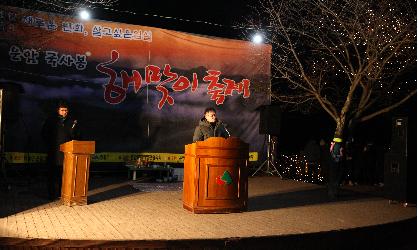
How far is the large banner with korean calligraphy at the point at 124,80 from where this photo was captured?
10.9 meters

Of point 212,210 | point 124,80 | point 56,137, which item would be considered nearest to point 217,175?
point 212,210

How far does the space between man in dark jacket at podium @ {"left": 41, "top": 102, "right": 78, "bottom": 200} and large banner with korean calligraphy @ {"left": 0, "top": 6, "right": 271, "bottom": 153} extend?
6.90 feet

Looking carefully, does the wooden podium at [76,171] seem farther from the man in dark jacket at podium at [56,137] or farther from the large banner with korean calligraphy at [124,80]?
the large banner with korean calligraphy at [124,80]

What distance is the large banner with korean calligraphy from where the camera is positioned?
10.9m

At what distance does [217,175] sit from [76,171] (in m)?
2.23

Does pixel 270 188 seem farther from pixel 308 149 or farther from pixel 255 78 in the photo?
pixel 255 78

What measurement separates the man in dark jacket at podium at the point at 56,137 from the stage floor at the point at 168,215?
0.38 metres

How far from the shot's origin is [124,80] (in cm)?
1188

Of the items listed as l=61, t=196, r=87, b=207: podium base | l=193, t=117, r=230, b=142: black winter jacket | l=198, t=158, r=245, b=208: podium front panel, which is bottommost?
l=61, t=196, r=87, b=207: podium base

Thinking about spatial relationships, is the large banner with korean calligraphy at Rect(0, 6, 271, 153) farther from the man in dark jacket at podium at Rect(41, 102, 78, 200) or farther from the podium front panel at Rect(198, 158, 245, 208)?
the podium front panel at Rect(198, 158, 245, 208)

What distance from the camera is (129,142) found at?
1199cm

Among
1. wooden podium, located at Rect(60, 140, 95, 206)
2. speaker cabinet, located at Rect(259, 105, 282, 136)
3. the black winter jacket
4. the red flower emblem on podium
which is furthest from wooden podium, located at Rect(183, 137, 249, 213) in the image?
speaker cabinet, located at Rect(259, 105, 282, 136)

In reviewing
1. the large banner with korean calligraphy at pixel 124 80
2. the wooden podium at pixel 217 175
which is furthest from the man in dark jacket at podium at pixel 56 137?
the wooden podium at pixel 217 175

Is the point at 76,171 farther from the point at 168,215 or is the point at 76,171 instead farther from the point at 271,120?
the point at 271,120
